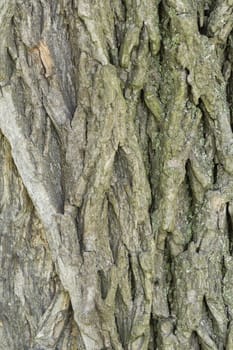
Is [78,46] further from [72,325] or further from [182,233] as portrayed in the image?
[72,325]

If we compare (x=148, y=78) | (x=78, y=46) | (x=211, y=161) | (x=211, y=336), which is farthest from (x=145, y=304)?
(x=78, y=46)

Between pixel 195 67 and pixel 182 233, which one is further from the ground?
pixel 195 67

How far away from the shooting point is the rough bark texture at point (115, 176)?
1586 millimetres

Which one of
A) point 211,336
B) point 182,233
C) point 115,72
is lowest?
point 211,336

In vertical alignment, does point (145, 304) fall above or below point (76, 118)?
below

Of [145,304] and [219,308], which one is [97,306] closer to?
[145,304]

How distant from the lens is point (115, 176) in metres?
1.62

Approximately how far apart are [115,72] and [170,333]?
71 cm

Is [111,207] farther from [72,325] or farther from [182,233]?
[72,325]

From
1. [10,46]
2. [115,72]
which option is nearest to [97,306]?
[115,72]

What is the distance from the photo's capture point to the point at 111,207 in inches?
63.9

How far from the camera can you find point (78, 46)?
163 centimetres

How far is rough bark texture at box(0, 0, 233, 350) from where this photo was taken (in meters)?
1.59

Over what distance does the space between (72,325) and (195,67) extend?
0.77m
